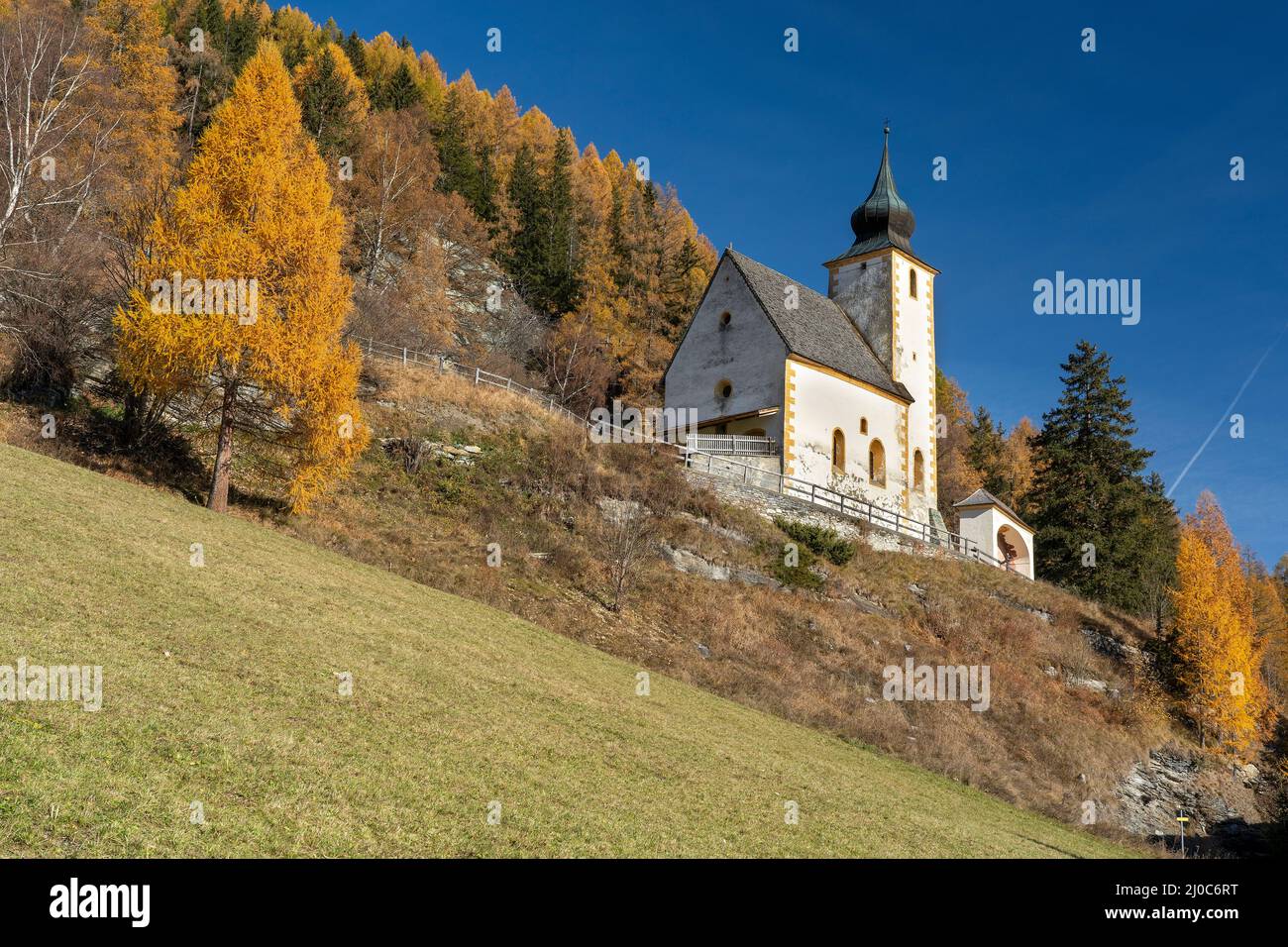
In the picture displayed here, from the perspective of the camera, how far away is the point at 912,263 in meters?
47.6

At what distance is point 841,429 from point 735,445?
5563 mm

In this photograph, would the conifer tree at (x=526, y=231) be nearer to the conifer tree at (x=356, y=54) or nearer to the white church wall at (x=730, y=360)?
the conifer tree at (x=356, y=54)

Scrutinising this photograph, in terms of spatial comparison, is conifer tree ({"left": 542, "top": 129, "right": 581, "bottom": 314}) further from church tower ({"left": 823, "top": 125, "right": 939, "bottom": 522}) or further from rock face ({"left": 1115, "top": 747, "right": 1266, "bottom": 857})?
rock face ({"left": 1115, "top": 747, "right": 1266, "bottom": 857})

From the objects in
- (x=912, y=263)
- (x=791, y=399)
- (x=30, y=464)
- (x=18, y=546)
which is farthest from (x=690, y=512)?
(x=912, y=263)

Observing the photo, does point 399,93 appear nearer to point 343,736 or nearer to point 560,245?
point 560,245

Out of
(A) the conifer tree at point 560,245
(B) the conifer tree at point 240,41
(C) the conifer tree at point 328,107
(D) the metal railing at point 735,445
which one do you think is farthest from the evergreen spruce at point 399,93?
(D) the metal railing at point 735,445

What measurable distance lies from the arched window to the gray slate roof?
2887 millimetres

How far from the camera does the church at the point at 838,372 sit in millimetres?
38531

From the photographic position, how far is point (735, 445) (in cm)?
3809

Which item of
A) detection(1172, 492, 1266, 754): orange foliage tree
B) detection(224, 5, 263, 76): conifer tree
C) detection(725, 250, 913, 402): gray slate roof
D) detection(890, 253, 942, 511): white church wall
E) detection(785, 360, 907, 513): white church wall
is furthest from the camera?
detection(224, 5, 263, 76): conifer tree

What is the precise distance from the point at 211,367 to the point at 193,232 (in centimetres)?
325

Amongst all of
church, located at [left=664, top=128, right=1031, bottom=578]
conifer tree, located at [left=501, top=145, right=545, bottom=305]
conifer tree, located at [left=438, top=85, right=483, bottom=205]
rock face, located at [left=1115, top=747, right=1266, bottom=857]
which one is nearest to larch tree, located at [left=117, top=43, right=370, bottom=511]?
church, located at [left=664, top=128, right=1031, bottom=578]

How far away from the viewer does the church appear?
38.5 meters

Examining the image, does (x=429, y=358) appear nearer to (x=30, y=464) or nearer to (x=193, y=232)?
(x=193, y=232)
